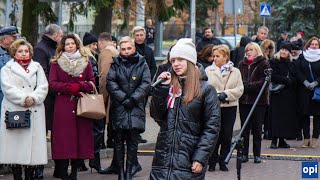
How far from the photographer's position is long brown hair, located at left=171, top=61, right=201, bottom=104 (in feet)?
26.0

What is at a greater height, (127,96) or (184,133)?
(184,133)

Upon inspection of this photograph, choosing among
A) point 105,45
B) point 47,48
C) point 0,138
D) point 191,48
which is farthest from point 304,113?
point 191,48

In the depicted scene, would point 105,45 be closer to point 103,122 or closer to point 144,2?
point 103,122

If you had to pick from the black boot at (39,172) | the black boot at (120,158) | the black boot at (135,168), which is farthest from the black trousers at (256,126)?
the black boot at (39,172)

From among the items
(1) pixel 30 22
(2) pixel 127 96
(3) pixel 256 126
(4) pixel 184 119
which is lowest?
(3) pixel 256 126

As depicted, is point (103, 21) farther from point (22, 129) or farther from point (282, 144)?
point (22, 129)

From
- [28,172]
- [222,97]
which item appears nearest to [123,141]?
[28,172]

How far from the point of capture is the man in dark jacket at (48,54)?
12500 millimetres

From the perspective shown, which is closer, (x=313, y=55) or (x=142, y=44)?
(x=142, y=44)

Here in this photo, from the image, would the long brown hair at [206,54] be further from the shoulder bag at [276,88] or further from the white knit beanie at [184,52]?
the white knit beanie at [184,52]

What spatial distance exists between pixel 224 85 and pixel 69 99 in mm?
2787

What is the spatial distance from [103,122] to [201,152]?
569 cm

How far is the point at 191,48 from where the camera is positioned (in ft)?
26.7

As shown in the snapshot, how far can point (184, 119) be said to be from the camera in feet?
26.1
